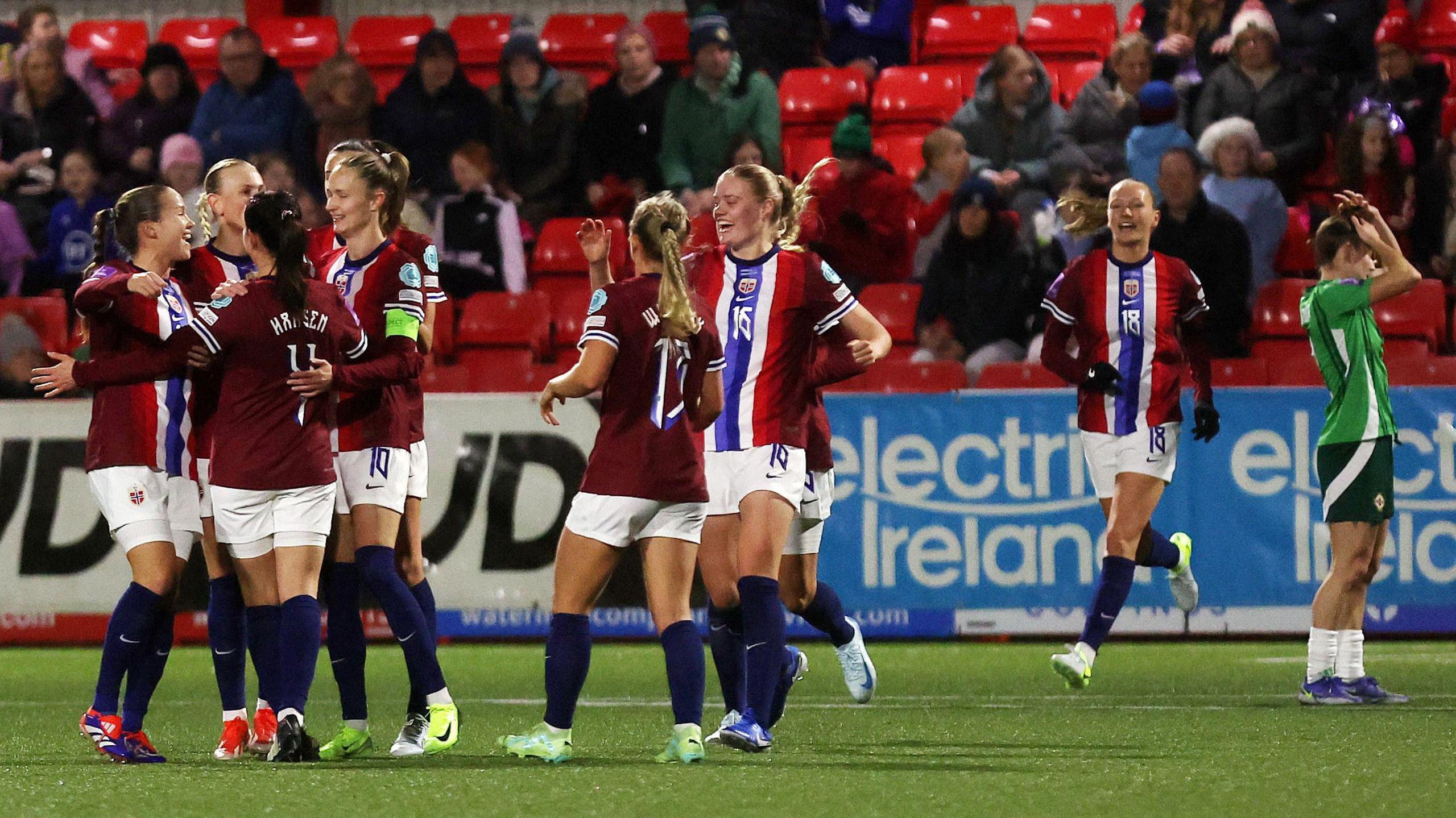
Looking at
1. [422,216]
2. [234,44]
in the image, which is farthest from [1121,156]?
[234,44]

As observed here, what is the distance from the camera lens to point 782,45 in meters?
14.9

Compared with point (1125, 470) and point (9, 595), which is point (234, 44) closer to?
point (9, 595)

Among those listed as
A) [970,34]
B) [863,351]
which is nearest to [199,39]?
[970,34]

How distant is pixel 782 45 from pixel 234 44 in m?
3.99

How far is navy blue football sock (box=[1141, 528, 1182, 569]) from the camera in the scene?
8.90 m

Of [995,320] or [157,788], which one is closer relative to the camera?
[157,788]

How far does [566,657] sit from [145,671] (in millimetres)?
1531

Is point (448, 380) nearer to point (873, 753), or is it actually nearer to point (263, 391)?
point (263, 391)

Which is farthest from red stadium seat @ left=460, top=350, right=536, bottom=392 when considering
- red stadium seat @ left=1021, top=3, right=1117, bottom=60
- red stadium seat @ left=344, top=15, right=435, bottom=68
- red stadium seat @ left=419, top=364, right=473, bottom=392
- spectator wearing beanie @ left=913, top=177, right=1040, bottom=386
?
red stadium seat @ left=1021, top=3, right=1117, bottom=60

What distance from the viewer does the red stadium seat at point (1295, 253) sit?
40.8 ft

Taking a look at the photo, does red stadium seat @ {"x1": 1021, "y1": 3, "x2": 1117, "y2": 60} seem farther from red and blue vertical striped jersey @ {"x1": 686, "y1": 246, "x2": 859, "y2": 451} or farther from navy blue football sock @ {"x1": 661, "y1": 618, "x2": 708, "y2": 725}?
navy blue football sock @ {"x1": 661, "y1": 618, "x2": 708, "y2": 725}

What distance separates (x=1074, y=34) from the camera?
49.8ft

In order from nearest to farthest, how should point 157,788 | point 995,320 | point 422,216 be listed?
point 157,788
point 995,320
point 422,216

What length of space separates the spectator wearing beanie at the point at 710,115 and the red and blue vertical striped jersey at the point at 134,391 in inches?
287
